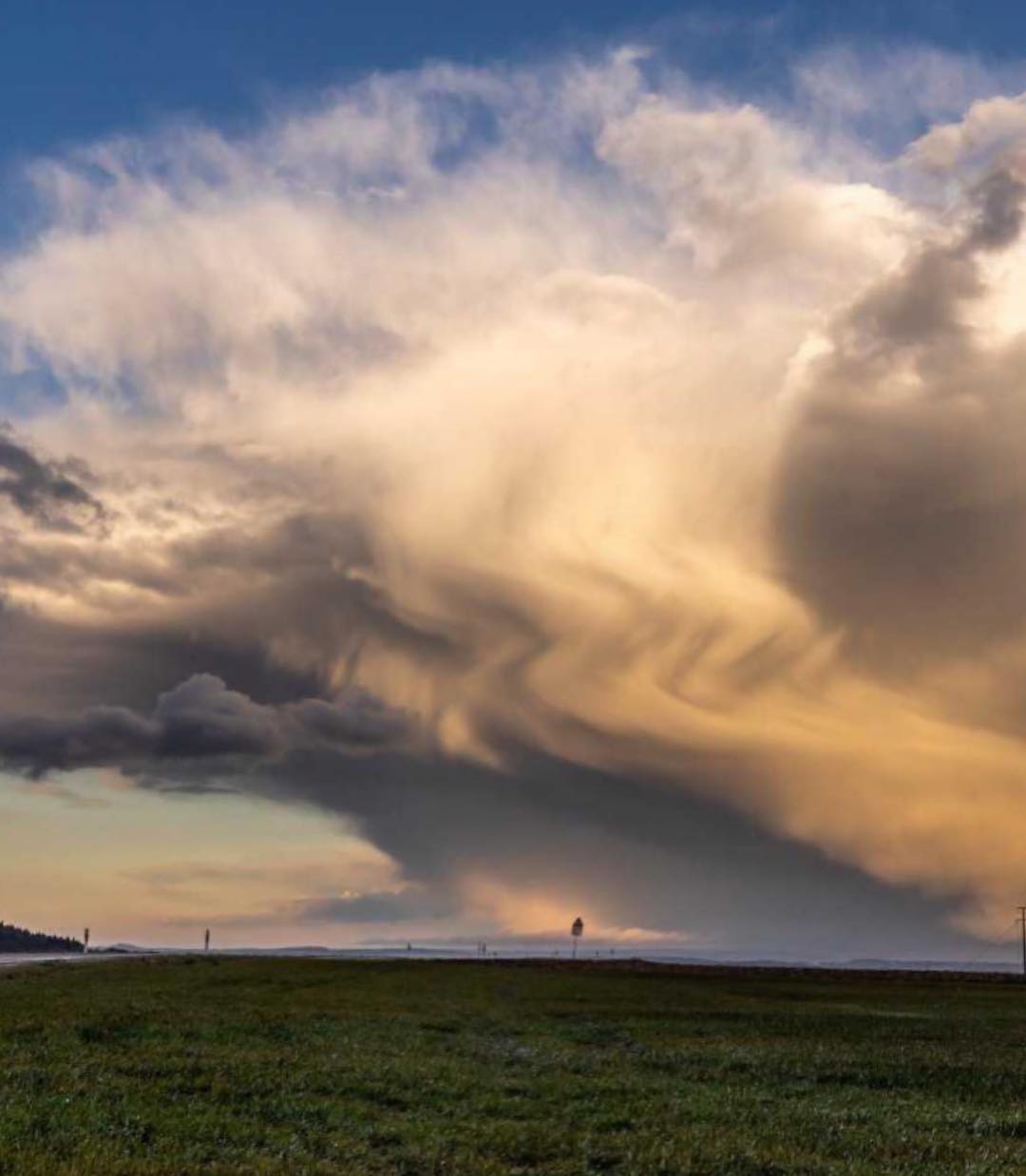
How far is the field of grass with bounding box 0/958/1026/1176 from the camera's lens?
22984 mm

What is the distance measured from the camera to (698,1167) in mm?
22484

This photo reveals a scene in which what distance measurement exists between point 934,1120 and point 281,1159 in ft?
54.0

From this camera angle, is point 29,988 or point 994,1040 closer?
point 994,1040

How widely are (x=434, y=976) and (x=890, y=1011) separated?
44106mm

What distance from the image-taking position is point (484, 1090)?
3209cm

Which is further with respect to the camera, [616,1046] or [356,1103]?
[616,1046]

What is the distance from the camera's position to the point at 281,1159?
21.4 meters

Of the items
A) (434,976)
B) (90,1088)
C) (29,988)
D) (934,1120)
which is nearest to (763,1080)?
(934,1120)

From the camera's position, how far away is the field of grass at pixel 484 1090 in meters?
23.0

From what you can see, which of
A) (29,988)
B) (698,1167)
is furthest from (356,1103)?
(29,988)

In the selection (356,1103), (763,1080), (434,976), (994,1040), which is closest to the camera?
(356,1103)

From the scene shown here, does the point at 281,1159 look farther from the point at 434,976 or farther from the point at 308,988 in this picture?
the point at 434,976

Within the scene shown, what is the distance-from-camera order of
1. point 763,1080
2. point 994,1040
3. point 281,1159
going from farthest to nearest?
point 994,1040
point 763,1080
point 281,1159

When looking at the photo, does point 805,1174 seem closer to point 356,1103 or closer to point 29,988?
point 356,1103
